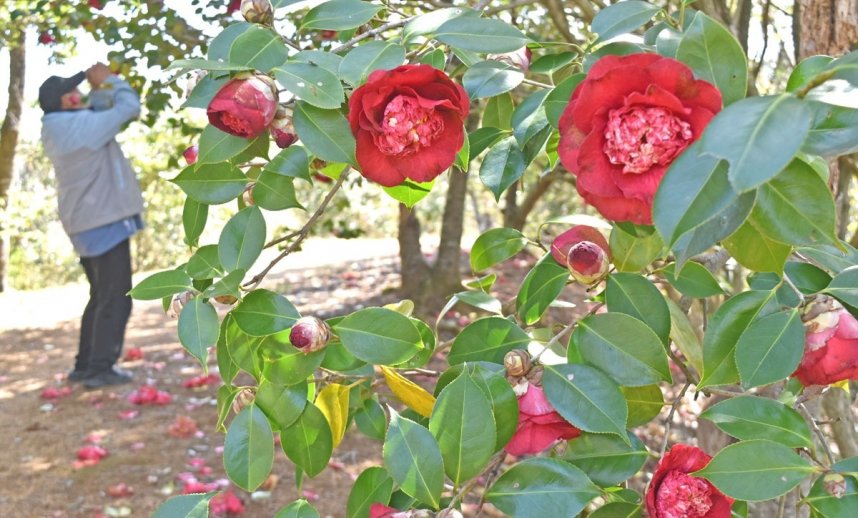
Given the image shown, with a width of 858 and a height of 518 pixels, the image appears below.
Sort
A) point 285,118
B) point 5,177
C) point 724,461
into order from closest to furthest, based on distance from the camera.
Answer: point 724,461 < point 285,118 < point 5,177

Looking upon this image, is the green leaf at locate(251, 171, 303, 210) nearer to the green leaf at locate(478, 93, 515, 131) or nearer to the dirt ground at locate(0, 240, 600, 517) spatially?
the green leaf at locate(478, 93, 515, 131)

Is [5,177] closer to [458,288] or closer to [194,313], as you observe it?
[458,288]

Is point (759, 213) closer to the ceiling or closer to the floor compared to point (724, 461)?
closer to the ceiling

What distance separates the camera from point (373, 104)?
726 millimetres

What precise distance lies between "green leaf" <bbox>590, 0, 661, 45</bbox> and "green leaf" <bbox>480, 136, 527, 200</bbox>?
0.18 meters

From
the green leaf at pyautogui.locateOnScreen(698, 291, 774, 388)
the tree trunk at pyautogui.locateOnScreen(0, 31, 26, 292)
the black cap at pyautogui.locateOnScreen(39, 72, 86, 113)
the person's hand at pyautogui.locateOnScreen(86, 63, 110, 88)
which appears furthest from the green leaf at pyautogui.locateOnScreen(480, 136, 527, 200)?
the tree trunk at pyautogui.locateOnScreen(0, 31, 26, 292)

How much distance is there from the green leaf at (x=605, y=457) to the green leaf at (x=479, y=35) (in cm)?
40

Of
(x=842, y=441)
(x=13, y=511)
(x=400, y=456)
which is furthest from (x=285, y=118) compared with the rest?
(x=13, y=511)

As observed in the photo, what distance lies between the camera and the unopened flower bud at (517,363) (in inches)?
32.4

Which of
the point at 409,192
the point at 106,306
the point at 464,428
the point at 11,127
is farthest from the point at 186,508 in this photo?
the point at 11,127

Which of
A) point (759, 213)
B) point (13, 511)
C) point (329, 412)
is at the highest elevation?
point (759, 213)

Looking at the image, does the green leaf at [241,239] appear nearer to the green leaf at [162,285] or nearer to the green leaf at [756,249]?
the green leaf at [162,285]

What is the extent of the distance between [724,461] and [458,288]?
15.7 feet

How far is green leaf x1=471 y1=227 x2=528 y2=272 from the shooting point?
1178mm
